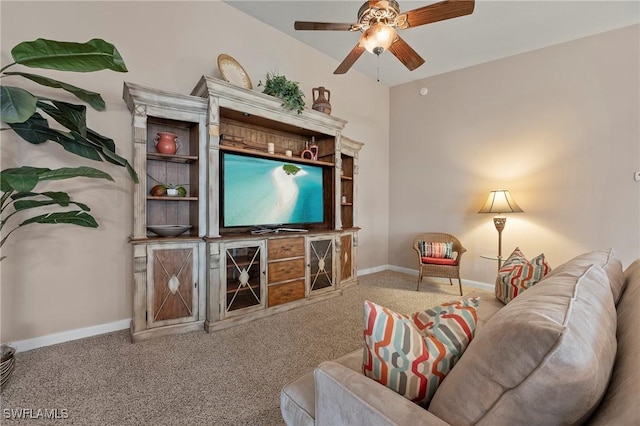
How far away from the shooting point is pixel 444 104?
4.34 meters

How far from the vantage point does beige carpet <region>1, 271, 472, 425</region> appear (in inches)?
58.8

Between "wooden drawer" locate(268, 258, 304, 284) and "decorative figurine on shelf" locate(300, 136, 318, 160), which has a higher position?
"decorative figurine on shelf" locate(300, 136, 318, 160)

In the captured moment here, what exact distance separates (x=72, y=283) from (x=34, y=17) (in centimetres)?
212

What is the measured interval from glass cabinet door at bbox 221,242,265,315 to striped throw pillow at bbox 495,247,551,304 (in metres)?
2.05

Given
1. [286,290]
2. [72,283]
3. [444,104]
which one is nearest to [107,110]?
[72,283]

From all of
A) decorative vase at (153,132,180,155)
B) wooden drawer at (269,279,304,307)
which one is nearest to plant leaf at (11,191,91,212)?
decorative vase at (153,132,180,155)

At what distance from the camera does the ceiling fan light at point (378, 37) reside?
2008mm

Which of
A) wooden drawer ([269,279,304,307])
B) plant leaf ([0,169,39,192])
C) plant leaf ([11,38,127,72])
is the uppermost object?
plant leaf ([11,38,127,72])

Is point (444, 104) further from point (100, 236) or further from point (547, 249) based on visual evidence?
point (100, 236)

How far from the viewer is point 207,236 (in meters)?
2.50

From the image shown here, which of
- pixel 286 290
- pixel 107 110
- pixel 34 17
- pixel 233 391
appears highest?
pixel 34 17

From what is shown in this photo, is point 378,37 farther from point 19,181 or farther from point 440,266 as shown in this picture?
point 440,266

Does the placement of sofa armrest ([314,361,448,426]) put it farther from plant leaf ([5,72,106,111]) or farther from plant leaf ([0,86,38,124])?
plant leaf ([5,72,106,111])

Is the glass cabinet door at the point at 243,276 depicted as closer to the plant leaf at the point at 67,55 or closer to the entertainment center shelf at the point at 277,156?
the entertainment center shelf at the point at 277,156
